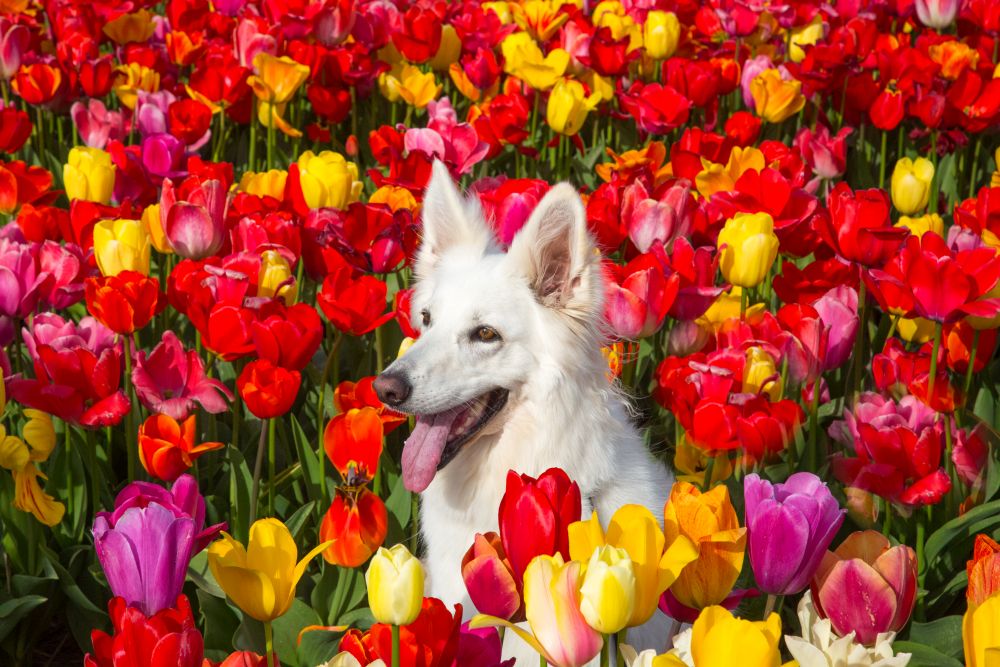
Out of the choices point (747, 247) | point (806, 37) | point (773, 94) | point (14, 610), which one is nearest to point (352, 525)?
point (14, 610)

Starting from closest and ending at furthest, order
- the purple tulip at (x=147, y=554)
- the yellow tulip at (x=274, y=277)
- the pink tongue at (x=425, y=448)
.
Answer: the purple tulip at (x=147, y=554) → the pink tongue at (x=425, y=448) → the yellow tulip at (x=274, y=277)

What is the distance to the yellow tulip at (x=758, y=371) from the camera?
9.85ft

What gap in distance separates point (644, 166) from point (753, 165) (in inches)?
15.0

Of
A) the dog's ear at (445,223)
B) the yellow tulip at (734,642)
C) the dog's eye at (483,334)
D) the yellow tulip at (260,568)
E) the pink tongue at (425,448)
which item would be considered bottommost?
the pink tongue at (425,448)

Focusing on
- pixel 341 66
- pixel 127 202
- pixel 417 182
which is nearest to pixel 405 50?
pixel 341 66

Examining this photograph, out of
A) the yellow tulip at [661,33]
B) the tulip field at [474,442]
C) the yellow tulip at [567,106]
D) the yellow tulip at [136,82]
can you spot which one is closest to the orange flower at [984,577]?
A: the tulip field at [474,442]

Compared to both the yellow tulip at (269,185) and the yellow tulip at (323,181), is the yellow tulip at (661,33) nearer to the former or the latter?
the yellow tulip at (323,181)

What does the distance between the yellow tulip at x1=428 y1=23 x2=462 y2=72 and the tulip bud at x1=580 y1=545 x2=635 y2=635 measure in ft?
17.9

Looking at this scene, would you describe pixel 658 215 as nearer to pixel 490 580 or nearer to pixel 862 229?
pixel 862 229

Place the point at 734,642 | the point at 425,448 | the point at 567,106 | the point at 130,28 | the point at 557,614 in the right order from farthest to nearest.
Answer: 1. the point at 130,28
2. the point at 567,106
3. the point at 425,448
4. the point at 557,614
5. the point at 734,642

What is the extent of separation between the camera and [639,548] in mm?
1452

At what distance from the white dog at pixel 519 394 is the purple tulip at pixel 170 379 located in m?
0.51

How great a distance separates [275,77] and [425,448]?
274 cm

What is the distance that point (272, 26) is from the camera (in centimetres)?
604
